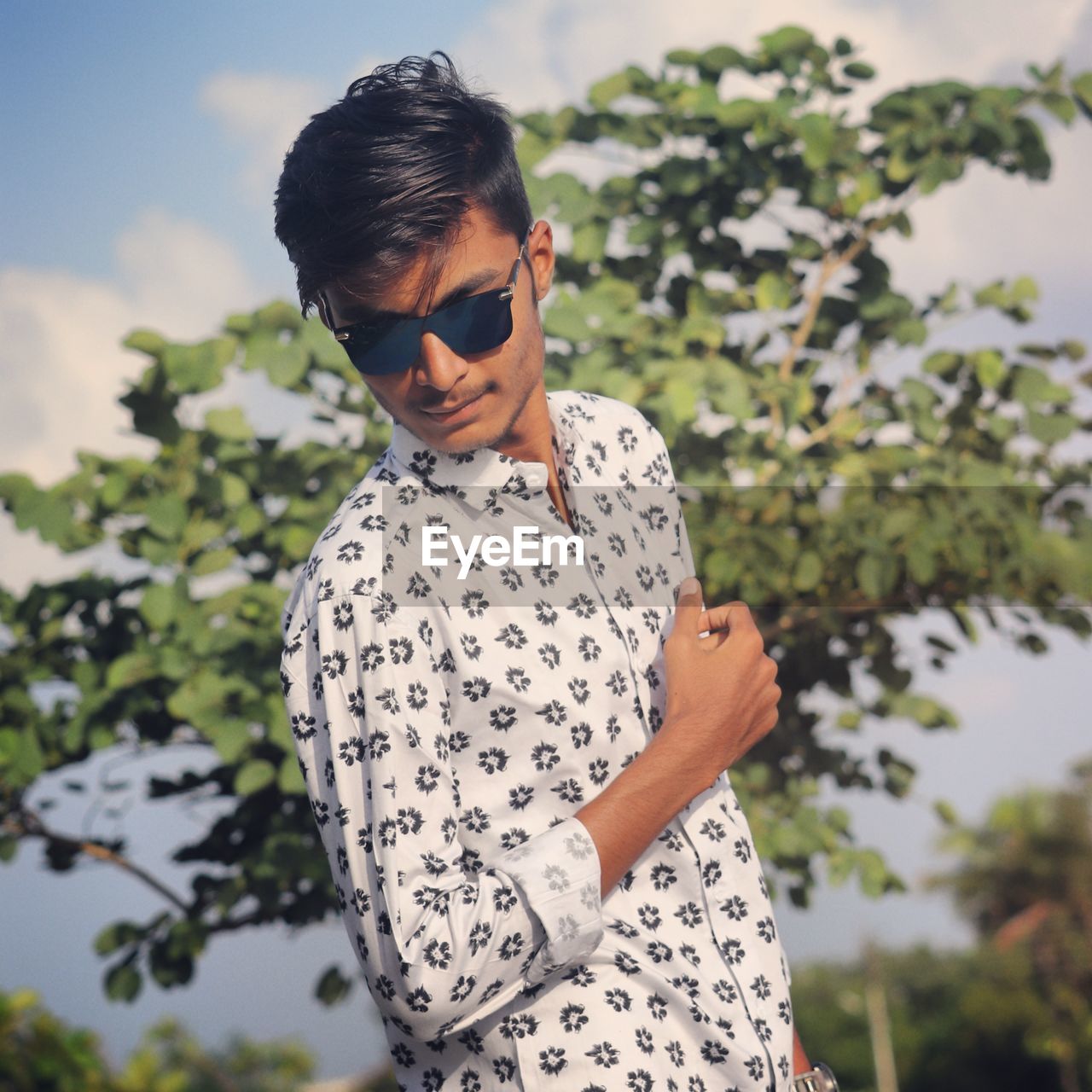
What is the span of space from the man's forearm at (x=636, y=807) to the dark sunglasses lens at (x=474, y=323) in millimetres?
521

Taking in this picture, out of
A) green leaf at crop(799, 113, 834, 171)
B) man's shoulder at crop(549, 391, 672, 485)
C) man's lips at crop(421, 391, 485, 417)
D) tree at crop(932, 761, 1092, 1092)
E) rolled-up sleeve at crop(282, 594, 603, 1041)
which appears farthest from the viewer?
tree at crop(932, 761, 1092, 1092)

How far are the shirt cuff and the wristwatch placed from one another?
496 mm

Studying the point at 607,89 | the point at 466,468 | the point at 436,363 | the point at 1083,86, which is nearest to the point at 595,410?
the point at 466,468

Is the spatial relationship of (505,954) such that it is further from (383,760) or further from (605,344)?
(605,344)

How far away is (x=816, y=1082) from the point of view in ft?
5.42

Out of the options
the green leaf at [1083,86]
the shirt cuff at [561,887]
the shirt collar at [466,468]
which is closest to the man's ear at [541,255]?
the shirt collar at [466,468]

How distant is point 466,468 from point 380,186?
1.19ft

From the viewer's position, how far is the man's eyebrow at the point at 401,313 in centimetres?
144

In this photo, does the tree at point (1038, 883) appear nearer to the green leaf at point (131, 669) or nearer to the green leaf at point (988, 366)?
the green leaf at point (988, 366)

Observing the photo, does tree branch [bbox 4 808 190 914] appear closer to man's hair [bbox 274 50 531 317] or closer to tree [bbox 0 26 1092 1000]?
tree [bbox 0 26 1092 1000]

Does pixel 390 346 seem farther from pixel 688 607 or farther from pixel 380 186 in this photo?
pixel 688 607

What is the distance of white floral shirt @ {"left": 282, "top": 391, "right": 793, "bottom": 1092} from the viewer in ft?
4.23

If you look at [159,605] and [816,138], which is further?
[816,138]

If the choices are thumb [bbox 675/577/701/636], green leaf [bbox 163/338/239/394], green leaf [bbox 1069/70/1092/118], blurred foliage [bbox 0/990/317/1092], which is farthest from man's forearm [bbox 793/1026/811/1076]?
blurred foliage [bbox 0/990/317/1092]
